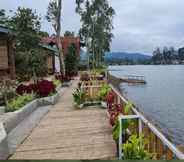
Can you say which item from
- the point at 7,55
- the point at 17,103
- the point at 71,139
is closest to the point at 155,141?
the point at 71,139

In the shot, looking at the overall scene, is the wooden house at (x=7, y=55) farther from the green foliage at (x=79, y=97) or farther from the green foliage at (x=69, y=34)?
the green foliage at (x=69, y=34)

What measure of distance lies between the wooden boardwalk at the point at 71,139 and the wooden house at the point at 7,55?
858 centimetres

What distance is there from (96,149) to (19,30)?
12305mm

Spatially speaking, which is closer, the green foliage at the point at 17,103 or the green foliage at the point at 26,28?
the green foliage at the point at 17,103

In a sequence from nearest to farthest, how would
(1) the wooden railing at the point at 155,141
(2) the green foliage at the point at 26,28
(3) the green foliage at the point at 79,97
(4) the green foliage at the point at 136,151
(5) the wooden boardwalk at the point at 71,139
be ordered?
(1) the wooden railing at the point at 155,141 → (4) the green foliage at the point at 136,151 → (5) the wooden boardwalk at the point at 71,139 → (3) the green foliage at the point at 79,97 → (2) the green foliage at the point at 26,28

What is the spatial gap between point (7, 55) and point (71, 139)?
530 inches

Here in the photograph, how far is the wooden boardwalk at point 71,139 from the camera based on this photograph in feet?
21.8

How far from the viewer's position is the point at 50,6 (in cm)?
2567

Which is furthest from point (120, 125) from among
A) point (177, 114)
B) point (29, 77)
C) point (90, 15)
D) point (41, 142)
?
point (90, 15)

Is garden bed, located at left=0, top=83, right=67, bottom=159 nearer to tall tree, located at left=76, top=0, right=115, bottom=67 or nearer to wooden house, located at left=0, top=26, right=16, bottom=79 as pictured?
wooden house, located at left=0, top=26, right=16, bottom=79

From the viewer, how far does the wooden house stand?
18.9 m

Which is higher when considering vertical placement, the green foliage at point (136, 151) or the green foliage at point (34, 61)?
the green foliage at point (34, 61)

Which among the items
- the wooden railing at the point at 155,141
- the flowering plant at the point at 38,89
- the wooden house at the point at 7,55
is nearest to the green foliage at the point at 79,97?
the flowering plant at the point at 38,89

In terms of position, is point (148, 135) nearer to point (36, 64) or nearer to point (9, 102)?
point (9, 102)
